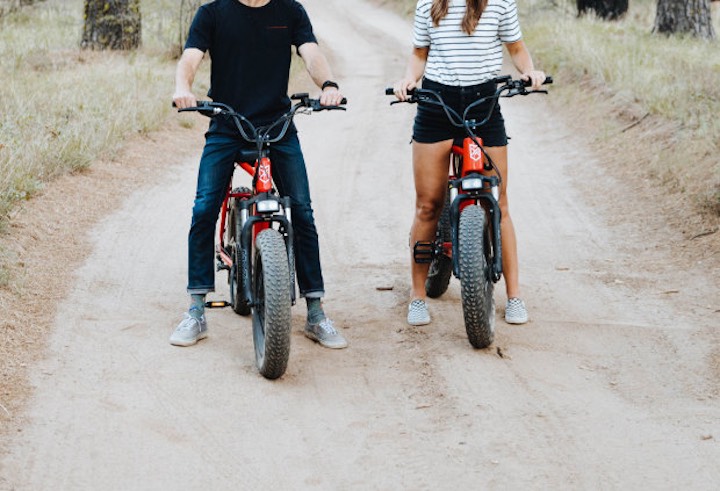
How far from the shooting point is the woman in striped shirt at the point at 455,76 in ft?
18.0

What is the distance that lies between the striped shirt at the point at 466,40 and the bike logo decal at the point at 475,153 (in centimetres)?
34

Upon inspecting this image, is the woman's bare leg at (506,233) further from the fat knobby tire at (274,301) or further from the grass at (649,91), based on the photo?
the grass at (649,91)

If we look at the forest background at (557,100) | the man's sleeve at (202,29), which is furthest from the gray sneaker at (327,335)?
the forest background at (557,100)

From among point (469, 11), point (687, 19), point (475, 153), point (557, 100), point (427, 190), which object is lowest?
point (557, 100)

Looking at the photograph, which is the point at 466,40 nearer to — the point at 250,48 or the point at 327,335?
the point at 250,48

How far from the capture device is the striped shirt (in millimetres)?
5492

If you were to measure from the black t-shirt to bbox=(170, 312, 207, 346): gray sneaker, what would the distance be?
1060mm

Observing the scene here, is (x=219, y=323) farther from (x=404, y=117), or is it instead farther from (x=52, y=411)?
(x=404, y=117)

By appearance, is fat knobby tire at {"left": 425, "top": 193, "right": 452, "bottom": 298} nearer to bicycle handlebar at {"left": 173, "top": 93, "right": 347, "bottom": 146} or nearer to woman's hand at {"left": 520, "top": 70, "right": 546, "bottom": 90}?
woman's hand at {"left": 520, "top": 70, "right": 546, "bottom": 90}

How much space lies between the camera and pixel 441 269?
21.0 ft

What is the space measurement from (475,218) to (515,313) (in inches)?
34.1

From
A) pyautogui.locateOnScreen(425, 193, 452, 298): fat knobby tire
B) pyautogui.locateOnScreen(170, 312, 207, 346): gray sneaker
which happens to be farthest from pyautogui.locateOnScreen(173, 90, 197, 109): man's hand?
pyautogui.locateOnScreen(425, 193, 452, 298): fat knobby tire

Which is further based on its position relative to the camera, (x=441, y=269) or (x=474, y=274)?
(x=441, y=269)

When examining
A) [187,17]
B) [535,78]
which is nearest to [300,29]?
[535,78]
